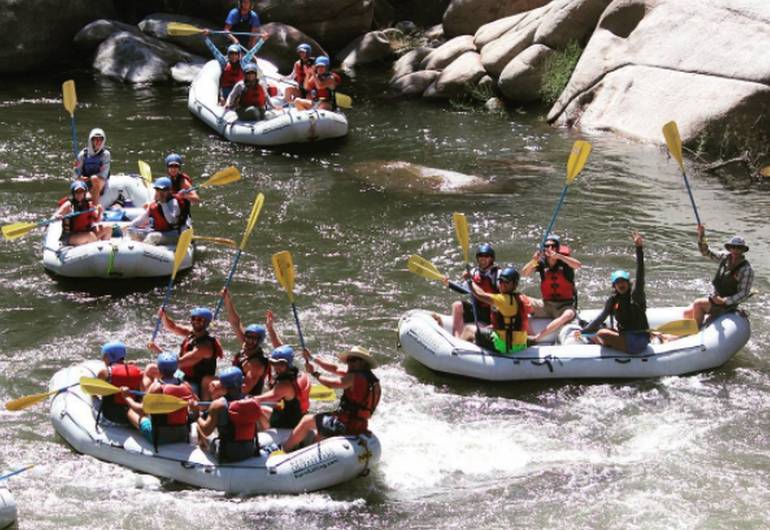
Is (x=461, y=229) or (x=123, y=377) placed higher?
(x=461, y=229)

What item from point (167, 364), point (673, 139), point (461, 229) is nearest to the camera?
point (167, 364)

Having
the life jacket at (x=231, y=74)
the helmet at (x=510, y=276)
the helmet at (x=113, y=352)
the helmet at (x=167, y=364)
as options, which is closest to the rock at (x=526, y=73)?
the life jacket at (x=231, y=74)

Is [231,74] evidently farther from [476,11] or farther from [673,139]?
[673,139]

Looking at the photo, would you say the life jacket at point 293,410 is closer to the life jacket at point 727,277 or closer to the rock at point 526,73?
the life jacket at point 727,277

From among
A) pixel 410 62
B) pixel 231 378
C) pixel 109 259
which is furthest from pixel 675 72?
pixel 231 378

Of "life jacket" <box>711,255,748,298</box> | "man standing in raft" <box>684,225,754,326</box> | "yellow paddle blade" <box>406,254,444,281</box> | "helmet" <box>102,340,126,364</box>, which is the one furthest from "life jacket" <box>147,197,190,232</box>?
"life jacket" <box>711,255,748,298</box>

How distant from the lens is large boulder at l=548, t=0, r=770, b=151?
15641mm

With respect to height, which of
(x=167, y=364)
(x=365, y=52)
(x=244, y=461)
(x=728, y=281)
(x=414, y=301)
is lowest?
(x=414, y=301)

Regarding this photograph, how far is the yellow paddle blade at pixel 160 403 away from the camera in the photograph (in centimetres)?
807

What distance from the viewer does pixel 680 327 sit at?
1009 cm

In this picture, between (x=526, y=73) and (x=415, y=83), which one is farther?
(x=415, y=83)

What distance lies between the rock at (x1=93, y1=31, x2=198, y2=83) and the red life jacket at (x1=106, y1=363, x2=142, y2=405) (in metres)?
11.8

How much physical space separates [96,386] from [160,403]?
1.73 feet

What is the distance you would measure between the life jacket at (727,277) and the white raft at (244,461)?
149 inches
